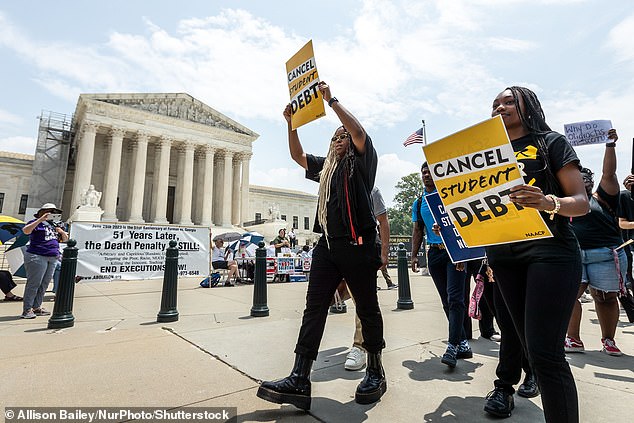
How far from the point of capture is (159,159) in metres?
39.1

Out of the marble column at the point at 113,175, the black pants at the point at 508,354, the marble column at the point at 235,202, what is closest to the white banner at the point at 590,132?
the black pants at the point at 508,354

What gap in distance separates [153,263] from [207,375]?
9.95 metres

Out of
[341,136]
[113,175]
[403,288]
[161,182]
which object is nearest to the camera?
[341,136]

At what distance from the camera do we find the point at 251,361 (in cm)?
319

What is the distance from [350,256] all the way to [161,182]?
4062 centimetres

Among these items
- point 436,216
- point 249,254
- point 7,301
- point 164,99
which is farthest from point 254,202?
point 436,216

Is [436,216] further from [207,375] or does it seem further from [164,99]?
[164,99]

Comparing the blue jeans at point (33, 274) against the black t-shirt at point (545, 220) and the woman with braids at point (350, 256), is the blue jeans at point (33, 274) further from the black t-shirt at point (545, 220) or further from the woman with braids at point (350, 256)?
the black t-shirt at point (545, 220)

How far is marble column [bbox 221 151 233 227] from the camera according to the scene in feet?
139

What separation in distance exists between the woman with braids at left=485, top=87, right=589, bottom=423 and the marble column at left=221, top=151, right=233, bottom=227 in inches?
1645

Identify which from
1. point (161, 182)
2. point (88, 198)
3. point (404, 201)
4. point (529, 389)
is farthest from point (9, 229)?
point (404, 201)

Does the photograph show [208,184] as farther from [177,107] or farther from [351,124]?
[351,124]

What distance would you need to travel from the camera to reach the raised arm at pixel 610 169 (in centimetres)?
363

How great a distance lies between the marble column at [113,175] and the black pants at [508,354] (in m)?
38.9
